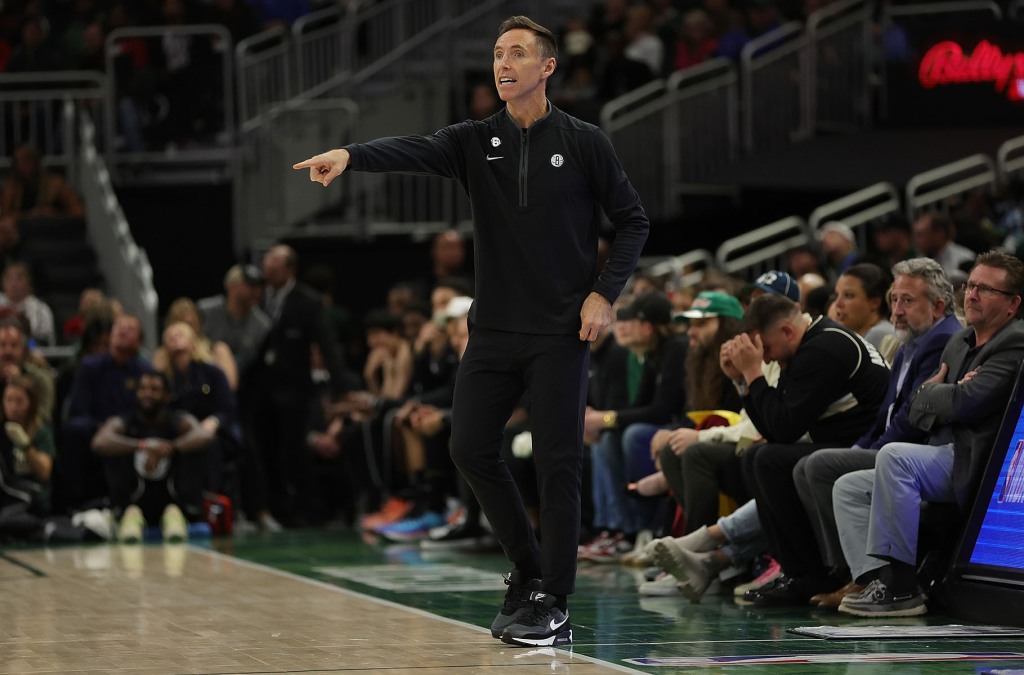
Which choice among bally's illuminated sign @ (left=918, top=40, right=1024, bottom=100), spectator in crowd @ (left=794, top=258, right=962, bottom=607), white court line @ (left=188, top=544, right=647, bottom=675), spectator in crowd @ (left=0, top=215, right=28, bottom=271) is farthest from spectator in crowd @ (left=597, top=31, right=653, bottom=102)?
spectator in crowd @ (left=794, top=258, right=962, bottom=607)

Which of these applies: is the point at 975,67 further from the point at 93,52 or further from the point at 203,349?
the point at 93,52

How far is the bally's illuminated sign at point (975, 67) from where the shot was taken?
16344mm

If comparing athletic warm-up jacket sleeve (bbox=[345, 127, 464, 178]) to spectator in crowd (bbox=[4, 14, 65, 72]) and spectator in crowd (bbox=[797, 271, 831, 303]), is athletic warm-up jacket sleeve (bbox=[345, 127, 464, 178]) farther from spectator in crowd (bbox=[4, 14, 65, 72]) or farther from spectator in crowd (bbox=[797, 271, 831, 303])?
spectator in crowd (bbox=[4, 14, 65, 72])

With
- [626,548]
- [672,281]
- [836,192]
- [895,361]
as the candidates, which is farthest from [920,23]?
[895,361]

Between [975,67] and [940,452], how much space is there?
9.54 metres

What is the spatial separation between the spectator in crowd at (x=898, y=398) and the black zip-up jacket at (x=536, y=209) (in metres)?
1.63

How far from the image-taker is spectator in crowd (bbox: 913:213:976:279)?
12.0 metres

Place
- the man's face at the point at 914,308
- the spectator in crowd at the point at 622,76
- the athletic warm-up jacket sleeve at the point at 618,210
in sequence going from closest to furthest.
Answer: the athletic warm-up jacket sleeve at the point at 618,210, the man's face at the point at 914,308, the spectator in crowd at the point at 622,76

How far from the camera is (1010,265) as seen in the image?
7570 mm

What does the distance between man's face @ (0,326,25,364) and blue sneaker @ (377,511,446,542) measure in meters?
2.80

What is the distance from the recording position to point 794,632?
24.2ft

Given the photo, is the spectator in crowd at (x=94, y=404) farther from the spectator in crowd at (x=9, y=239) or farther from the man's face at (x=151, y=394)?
the spectator in crowd at (x=9, y=239)

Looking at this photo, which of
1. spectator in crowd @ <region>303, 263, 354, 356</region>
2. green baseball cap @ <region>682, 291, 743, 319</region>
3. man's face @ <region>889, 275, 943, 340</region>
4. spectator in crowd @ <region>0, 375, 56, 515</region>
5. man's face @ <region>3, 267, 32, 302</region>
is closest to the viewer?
man's face @ <region>889, 275, 943, 340</region>

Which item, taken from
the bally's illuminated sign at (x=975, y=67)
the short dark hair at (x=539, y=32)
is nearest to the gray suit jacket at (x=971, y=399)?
the short dark hair at (x=539, y=32)
